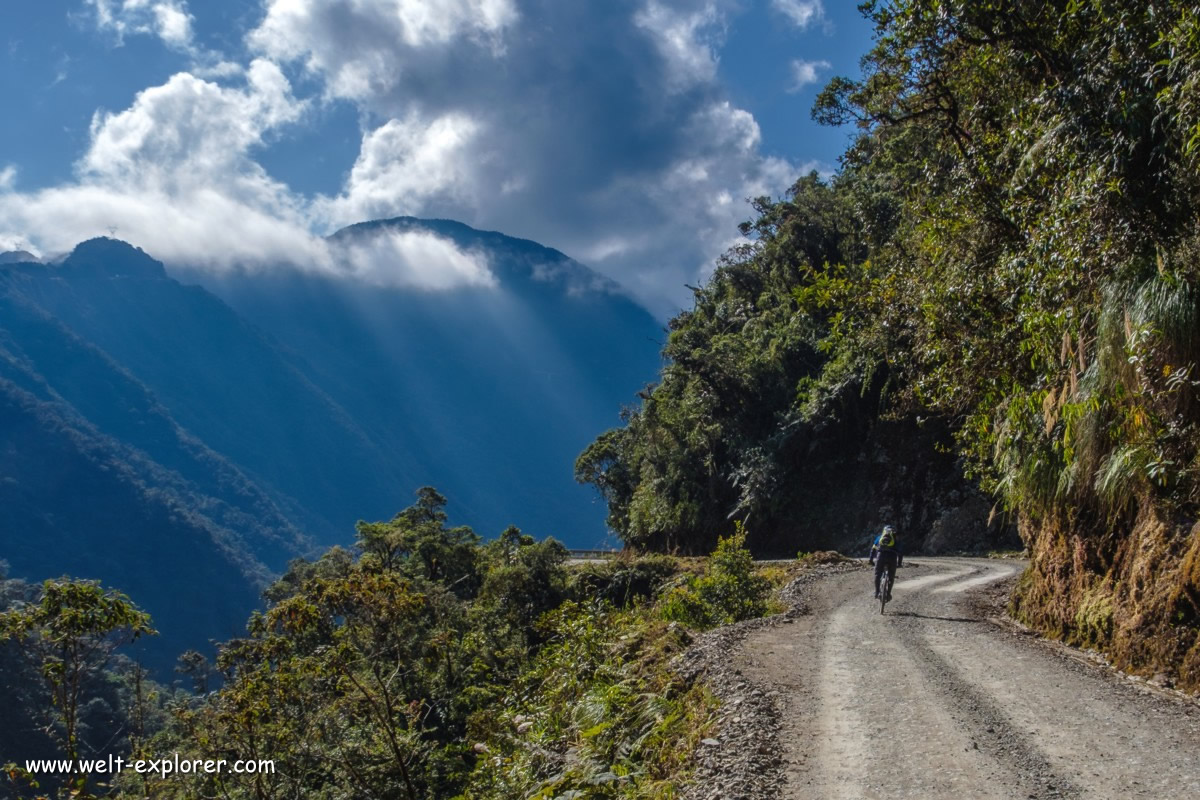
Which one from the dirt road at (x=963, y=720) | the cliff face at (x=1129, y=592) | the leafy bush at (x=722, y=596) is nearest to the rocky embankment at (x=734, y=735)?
the dirt road at (x=963, y=720)

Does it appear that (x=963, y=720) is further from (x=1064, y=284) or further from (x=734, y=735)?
(x=1064, y=284)

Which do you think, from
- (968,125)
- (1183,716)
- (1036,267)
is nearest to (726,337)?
(968,125)

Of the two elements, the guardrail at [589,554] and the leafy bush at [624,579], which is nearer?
the leafy bush at [624,579]

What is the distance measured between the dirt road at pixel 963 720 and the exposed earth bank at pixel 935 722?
2cm

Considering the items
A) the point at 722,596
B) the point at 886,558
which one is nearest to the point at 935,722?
the point at 886,558

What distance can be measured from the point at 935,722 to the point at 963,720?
28cm

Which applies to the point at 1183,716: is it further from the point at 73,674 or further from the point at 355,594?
the point at 73,674

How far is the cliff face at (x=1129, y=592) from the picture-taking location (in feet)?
26.7

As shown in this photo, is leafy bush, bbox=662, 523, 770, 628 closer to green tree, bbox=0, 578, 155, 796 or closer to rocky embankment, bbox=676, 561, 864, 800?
rocky embankment, bbox=676, 561, 864, 800

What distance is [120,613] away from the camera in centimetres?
1036

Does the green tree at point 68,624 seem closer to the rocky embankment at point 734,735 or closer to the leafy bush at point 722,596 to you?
the rocky embankment at point 734,735

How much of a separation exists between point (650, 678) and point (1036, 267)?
7.70 meters

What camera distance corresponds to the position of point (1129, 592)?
30.6 ft

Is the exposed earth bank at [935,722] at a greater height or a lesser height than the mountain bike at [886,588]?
lesser
